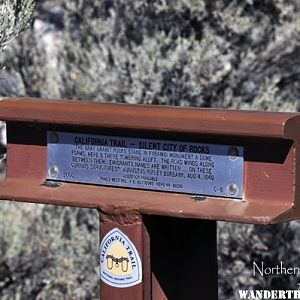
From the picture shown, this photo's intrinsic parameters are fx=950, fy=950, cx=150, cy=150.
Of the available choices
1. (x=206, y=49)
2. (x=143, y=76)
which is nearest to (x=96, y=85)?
(x=143, y=76)

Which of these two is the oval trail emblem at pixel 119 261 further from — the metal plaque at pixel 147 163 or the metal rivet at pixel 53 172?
the metal rivet at pixel 53 172

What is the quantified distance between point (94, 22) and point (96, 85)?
0.49 metres

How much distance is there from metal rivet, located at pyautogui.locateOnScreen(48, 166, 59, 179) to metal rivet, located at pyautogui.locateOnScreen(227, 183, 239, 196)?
58 centimetres

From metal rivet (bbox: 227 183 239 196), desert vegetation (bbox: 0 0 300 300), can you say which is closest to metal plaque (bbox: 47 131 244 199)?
metal rivet (bbox: 227 183 239 196)

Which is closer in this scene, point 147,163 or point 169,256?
point 147,163

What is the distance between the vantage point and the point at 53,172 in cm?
289

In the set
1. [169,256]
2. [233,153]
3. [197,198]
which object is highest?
[233,153]

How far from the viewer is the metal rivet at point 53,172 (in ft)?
9.45

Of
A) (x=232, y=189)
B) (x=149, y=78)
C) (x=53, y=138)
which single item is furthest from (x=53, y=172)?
(x=149, y=78)

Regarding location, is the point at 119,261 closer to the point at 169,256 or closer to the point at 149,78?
the point at 169,256

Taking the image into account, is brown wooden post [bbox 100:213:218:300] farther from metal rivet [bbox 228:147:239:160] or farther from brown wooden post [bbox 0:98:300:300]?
metal rivet [bbox 228:147:239:160]

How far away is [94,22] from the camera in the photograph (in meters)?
6.10

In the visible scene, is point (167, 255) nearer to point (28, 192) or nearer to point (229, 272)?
point (28, 192)

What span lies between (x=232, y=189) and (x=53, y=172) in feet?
1.99
